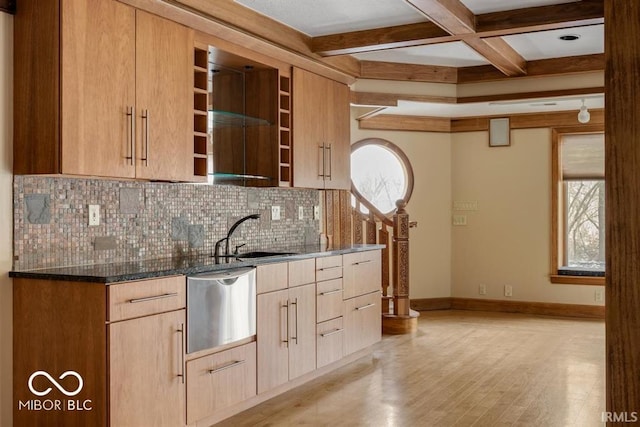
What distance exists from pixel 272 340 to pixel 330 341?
769mm

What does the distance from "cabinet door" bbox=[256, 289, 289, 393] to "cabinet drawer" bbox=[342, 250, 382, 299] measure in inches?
35.3

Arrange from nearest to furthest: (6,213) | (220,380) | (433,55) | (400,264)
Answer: (6,213)
(220,380)
(433,55)
(400,264)

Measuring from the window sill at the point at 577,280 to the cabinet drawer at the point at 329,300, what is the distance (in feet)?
11.3

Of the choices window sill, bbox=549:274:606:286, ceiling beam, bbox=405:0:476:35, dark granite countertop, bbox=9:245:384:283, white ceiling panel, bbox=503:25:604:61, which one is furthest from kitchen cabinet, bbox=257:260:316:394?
window sill, bbox=549:274:606:286

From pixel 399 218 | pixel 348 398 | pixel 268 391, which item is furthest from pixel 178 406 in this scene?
pixel 399 218

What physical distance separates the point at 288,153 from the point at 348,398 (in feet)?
6.05

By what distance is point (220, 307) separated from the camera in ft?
12.1

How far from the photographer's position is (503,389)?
4379mm

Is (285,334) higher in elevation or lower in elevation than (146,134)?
lower

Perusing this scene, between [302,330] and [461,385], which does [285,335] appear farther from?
[461,385]

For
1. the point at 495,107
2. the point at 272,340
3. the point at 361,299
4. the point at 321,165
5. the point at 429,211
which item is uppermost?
the point at 495,107

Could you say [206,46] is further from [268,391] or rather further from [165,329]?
[268,391]

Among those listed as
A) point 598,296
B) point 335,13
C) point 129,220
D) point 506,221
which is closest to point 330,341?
point 129,220

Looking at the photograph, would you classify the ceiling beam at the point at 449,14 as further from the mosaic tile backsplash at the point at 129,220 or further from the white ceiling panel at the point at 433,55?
the mosaic tile backsplash at the point at 129,220
